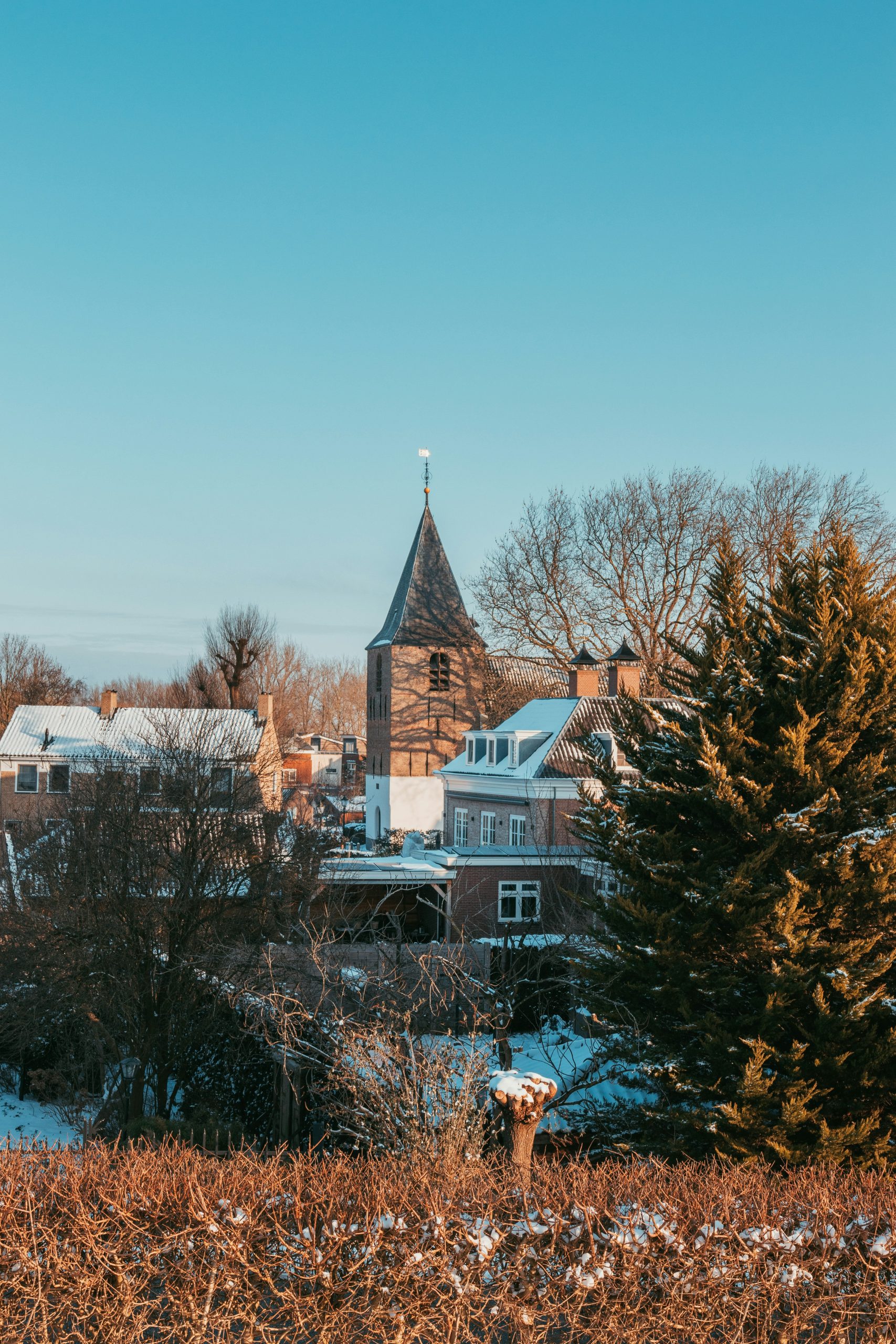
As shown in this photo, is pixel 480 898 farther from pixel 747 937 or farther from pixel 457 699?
pixel 457 699

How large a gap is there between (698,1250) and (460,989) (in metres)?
4.34

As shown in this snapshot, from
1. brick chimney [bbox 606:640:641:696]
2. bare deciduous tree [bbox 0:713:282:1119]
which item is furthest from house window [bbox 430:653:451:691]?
bare deciduous tree [bbox 0:713:282:1119]

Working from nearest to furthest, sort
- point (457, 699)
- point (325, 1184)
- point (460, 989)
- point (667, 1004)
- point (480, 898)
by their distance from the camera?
1. point (325, 1184)
2. point (460, 989)
3. point (667, 1004)
4. point (480, 898)
5. point (457, 699)

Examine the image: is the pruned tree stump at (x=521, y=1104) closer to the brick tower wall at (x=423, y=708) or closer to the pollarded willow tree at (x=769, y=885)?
the pollarded willow tree at (x=769, y=885)

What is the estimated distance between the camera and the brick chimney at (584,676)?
100 ft

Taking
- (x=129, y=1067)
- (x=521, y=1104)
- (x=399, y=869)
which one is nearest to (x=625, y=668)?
(x=399, y=869)

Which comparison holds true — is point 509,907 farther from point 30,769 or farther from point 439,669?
point 30,769

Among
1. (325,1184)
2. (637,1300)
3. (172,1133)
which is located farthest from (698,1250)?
(172,1133)

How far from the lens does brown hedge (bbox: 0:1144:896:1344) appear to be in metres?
5.89

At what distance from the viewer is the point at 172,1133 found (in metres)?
11.4

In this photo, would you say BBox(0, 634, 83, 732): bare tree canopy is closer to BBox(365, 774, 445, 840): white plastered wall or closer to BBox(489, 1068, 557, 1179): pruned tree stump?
BBox(365, 774, 445, 840): white plastered wall

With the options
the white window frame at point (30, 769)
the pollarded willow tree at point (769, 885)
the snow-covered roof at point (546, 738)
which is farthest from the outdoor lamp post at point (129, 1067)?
the white window frame at point (30, 769)

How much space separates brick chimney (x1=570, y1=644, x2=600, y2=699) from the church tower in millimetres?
15561

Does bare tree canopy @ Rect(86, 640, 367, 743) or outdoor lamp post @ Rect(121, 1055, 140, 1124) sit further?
bare tree canopy @ Rect(86, 640, 367, 743)
